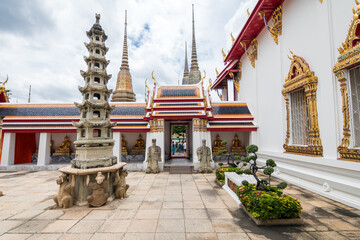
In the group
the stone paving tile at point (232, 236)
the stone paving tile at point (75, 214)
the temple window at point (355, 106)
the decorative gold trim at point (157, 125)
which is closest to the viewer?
the stone paving tile at point (232, 236)

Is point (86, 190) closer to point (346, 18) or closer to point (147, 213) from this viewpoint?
point (147, 213)

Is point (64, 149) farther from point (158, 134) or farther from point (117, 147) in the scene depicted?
point (158, 134)

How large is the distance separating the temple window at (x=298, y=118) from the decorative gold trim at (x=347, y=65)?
1924mm

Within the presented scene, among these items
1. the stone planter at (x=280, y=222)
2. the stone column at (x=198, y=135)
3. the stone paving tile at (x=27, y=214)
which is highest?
the stone column at (x=198, y=135)

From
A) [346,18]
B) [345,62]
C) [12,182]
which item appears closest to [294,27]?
[346,18]

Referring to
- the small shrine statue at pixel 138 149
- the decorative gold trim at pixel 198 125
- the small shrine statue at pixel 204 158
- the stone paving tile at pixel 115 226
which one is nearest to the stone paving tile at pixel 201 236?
the stone paving tile at pixel 115 226

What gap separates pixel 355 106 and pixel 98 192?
26.5 feet

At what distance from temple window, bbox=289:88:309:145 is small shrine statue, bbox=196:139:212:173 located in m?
4.31

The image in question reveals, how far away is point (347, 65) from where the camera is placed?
18.3 ft

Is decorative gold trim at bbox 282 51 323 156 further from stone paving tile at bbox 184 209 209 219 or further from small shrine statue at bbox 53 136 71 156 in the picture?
small shrine statue at bbox 53 136 71 156

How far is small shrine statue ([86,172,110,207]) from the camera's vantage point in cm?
562

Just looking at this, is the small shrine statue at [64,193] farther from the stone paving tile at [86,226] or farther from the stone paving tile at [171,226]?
the stone paving tile at [171,226]

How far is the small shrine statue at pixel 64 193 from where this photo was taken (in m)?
5.61

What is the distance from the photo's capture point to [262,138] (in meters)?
11.4
